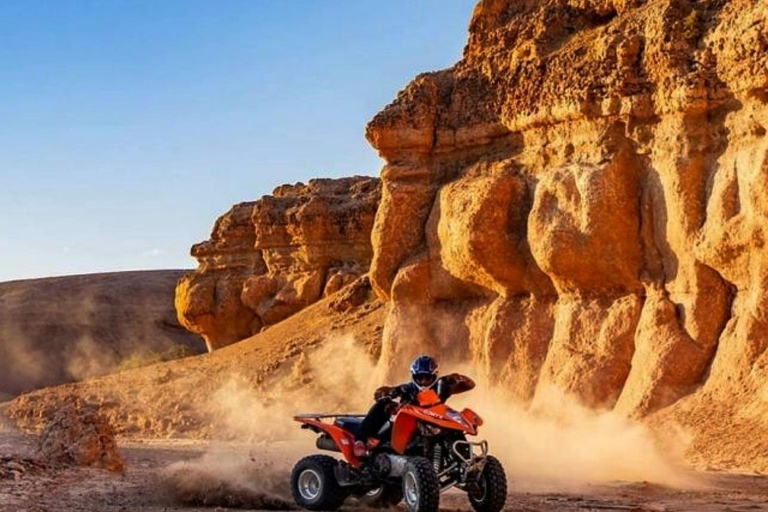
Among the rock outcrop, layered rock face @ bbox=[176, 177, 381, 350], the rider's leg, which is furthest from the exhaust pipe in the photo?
layered rock face @ bbox=[176, 177, 381, 350]

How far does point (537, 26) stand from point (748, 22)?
6992 millimetres

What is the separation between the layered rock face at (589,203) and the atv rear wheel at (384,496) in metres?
7.51

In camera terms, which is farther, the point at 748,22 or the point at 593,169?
the point at 593,169

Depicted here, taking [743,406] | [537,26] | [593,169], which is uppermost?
[537,26]

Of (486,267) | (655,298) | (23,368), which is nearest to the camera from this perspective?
(655,298)

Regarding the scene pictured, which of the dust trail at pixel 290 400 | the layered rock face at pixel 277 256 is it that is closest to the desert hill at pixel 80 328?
the layered rock face at pixel 277 256

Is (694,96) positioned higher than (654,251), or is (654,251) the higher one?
(694,96)

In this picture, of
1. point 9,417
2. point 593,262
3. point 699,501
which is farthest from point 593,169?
point 9,417

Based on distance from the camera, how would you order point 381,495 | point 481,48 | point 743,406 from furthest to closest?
1. point 481,48
2. point 743,406
3. point 381,495

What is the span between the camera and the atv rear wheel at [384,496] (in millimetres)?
12492

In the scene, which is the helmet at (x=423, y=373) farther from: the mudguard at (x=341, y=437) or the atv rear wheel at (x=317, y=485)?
the atv rear wheel at (x=317, y=485)

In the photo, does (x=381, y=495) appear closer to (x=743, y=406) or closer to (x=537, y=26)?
(x=743, y=406)

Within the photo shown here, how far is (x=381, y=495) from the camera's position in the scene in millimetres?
12547

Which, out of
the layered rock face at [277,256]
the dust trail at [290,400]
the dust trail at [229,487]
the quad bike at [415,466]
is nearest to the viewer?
the quad bike at [415,466]
